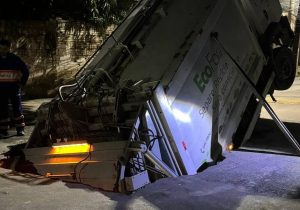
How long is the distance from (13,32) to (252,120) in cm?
746

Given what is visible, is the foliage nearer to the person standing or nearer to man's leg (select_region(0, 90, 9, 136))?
the person standing

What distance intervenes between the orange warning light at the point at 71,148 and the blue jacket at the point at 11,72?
112 inches

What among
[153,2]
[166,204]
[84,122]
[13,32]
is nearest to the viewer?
[166,204]

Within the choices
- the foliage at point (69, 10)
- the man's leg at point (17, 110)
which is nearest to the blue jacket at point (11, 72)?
the man's leg at point (17, 110)

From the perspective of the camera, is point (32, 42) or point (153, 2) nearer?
point (153, 2)

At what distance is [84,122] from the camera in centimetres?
441

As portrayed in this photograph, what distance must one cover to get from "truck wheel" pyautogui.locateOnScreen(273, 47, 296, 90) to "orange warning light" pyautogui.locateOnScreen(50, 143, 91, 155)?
2.77 m

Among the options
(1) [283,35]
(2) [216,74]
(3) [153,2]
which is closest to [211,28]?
(2) [216,74]

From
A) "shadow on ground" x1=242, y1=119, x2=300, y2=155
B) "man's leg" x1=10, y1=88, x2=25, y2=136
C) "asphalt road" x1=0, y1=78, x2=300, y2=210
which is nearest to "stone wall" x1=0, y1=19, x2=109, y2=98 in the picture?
"man's leg" x1=10, y1=88, x2=25, y2=136

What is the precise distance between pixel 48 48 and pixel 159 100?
816cm

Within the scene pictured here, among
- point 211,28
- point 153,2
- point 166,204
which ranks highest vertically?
point 153,2

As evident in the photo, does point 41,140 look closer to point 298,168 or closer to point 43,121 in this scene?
point 43,121

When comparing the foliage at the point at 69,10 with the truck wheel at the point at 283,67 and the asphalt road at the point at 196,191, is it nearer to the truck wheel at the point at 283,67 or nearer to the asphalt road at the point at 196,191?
the truck wheel at the point at 283,67

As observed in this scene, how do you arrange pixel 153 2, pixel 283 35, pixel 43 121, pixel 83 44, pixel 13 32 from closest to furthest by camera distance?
pixel 43 121
pixel 153 2
pixel 283 35
pixel 13 32
pixel 83 44
